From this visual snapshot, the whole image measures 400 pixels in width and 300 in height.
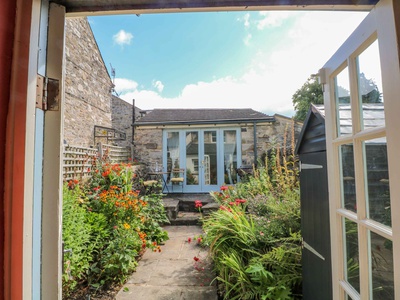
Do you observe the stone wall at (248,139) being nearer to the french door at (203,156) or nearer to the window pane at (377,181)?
the french door at (203,156)

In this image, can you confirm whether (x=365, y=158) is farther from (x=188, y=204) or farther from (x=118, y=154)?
(x=118, y=154)

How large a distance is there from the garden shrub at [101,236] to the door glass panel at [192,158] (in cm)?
314

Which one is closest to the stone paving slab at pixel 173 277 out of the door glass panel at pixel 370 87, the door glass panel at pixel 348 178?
the door glass panel at pixel 348 178

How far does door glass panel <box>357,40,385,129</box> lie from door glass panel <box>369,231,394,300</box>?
0.52 meters

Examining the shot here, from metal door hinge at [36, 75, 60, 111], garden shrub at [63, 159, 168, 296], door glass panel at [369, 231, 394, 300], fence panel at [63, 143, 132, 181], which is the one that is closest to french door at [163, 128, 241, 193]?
fence panel at [63, 143, 132, 181]

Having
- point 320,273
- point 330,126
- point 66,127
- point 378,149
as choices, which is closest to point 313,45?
point 330,126

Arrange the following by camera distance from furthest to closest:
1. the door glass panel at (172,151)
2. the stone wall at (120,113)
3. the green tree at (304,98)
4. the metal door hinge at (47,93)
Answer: the green tree at (304,98)
the stone wall at (120,113)
the door glass panel at (172,151)
the metal door hinge at (47,93)

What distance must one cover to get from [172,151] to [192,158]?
0.79 metres

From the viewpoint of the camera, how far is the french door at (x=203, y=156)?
666 cm

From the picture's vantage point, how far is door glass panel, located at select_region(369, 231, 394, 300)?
0.81 meters

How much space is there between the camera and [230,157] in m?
6.73

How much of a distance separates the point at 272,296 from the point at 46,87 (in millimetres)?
2329

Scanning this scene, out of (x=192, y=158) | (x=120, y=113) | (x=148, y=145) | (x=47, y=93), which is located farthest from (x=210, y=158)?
(x=120, y=113)

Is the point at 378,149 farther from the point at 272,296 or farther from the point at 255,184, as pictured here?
the point at 255,184
